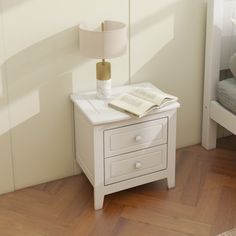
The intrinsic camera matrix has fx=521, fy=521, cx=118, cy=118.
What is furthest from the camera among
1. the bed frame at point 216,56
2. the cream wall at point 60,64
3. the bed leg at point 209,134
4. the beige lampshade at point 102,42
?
the bed leg at point 209,134

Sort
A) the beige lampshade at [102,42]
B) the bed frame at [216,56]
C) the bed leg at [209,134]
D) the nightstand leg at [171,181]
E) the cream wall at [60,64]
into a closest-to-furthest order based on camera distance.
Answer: the beige lampshade at [102,42] < the cream wall at [60,64] < the nightstand leg at [171,181] < the bed frame at [216,56] < the bed leg at [209,134]

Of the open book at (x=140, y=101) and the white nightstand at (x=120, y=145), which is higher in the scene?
the open book at (x=140, y=101)

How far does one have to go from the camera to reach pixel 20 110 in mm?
2732

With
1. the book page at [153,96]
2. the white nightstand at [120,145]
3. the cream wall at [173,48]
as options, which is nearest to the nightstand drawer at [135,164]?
the white nightstand at [120,145]

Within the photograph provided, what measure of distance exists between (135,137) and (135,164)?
0.15 m

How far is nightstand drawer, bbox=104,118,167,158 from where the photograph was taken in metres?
2.60

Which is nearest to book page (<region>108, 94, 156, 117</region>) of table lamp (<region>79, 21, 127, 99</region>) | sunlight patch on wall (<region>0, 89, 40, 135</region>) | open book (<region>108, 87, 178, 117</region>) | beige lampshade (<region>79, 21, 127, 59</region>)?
open book (<region>108, 87, 178, 117</region>)

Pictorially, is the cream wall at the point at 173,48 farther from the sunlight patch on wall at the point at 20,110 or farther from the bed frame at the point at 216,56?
the sunlight patch on wall at the point at 20,110

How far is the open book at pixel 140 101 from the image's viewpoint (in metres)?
2.59

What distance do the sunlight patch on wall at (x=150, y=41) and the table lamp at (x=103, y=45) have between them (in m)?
0.24

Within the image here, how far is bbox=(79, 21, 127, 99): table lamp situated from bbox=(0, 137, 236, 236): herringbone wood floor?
0.62 m

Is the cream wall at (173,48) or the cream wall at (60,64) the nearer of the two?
the cream wall at (60,64)

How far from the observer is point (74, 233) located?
2.52m

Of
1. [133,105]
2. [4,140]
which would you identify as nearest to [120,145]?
[133,105]
